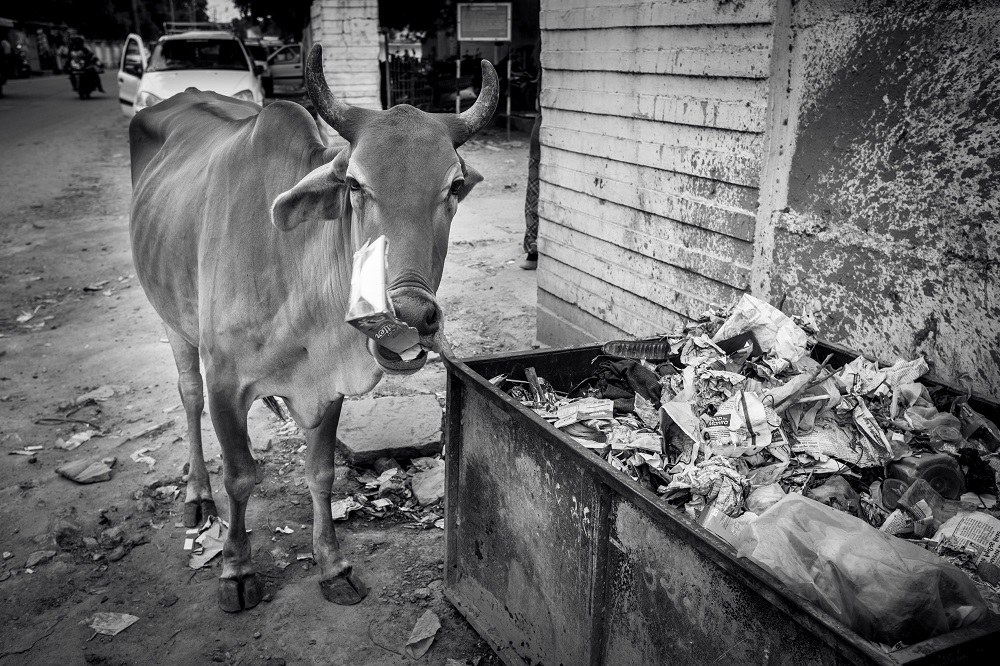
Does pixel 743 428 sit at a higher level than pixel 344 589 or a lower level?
higher

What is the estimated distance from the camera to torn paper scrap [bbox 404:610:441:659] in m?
3.13

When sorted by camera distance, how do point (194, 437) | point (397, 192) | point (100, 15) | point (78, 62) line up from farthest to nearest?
1. point (100, 15)
2. point (78, 62)
3. point (194, 437)
4. point (397, 192)

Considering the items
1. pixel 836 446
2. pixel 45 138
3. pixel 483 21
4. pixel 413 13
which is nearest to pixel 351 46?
pixel 483 21

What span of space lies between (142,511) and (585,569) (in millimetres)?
2665

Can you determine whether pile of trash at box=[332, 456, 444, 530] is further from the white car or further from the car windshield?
the car windshield

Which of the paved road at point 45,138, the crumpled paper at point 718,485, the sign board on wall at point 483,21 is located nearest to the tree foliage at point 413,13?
the sign board on wall at point 483,21

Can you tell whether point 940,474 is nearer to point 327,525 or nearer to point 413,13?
point 327,525

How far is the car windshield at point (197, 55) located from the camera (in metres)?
14.3

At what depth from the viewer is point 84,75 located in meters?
25.5

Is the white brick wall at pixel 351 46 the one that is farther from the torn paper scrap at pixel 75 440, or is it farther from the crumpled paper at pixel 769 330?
the crumpled paper at pixel 769 330

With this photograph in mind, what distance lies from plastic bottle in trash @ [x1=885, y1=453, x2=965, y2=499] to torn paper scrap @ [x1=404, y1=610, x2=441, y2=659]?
1.83m

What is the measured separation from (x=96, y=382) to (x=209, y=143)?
7.30ft

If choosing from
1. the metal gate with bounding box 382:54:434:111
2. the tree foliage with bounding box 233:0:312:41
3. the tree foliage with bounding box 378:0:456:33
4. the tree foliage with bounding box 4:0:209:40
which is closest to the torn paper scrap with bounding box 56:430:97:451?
the metal gate with bounding box 382:54:434:111

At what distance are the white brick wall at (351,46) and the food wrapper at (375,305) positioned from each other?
37.8ft
